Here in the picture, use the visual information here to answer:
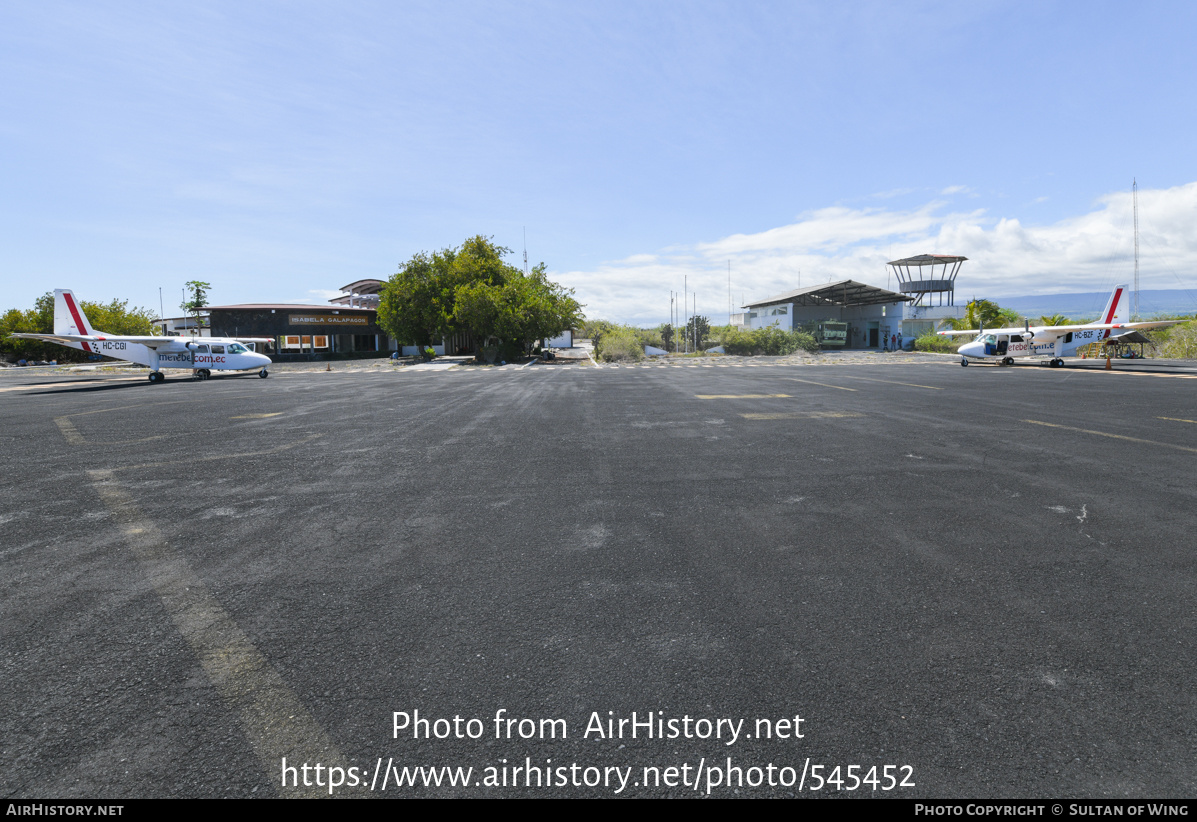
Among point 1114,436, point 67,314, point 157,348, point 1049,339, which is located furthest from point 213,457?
point 1049,339

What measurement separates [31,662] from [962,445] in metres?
10.9

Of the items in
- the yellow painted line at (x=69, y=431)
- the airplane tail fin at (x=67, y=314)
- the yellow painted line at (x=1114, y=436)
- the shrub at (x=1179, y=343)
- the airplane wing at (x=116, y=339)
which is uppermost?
the airplane tail fin at (x=67, y=314)

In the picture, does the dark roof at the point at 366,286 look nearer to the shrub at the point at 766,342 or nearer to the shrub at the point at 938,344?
the shrub at the point at 766,342

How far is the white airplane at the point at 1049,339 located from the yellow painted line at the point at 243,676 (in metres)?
36.6

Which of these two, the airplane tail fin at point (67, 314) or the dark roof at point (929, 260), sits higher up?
the dark roof at point (929, 260)

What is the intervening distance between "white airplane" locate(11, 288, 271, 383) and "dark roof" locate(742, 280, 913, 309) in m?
49.2

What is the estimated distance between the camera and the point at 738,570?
4.37 m

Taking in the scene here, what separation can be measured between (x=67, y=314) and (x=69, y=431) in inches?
951

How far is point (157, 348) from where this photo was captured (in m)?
28.5

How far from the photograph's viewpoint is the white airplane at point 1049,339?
3080 centimetres

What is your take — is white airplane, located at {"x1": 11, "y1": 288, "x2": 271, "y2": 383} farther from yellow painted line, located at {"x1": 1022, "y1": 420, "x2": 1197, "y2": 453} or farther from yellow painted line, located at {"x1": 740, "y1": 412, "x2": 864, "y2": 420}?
yellow painted line, located at {"x1": 1022, "y1": 420, "x2": 1197, "y2": 453}

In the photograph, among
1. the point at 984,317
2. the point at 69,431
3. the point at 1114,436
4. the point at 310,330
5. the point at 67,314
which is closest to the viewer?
the point at 1114,436

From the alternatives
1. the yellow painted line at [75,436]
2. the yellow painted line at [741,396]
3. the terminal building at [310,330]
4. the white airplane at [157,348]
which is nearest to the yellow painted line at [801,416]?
the yellow painted line at [741,396]

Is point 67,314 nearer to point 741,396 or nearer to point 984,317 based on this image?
point 741,396
